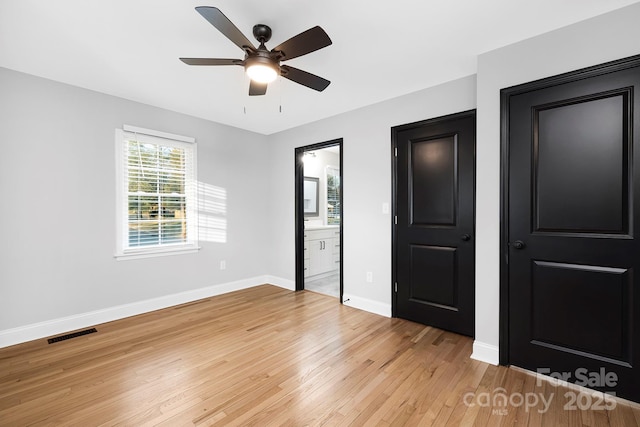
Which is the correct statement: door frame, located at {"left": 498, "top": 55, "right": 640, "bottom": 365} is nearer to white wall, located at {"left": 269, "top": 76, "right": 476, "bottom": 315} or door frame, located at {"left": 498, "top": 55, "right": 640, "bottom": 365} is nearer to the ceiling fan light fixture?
white wall, located at {"left": 269, "top": 76, "right": 476, "bottom": 315}

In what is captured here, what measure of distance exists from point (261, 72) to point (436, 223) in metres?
2.22

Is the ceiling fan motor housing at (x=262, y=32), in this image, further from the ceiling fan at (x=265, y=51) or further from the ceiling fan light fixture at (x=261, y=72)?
the ceiling fan light fixture at (x=261, y=72)

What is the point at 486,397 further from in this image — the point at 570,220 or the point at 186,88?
the point at 186,88

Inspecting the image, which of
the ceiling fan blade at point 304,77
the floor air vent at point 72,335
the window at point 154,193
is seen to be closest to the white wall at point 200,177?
the window at point 154,193

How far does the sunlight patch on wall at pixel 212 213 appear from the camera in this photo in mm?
4066

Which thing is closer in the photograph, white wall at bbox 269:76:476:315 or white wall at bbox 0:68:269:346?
white wall at bbox 0:68:269:346

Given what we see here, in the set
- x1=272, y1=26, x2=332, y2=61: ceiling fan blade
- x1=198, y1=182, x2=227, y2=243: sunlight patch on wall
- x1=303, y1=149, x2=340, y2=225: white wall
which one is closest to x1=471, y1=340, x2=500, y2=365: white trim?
x1=272, y1=26, x2=332, y2=61: ceiling fan blade

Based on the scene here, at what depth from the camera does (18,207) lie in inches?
106

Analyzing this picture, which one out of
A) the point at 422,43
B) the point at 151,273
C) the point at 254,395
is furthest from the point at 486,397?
the point at 151,273

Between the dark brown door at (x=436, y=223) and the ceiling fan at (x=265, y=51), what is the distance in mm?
1423

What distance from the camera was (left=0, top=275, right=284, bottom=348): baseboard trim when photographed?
2.70 meters

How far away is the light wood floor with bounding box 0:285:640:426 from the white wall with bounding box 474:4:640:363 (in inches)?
17.1

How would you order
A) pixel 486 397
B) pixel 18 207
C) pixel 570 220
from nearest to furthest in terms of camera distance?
pixel 486 397 < pixel 570 220 < pixel 18 207

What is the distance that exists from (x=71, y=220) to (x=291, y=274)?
2.81 meters
